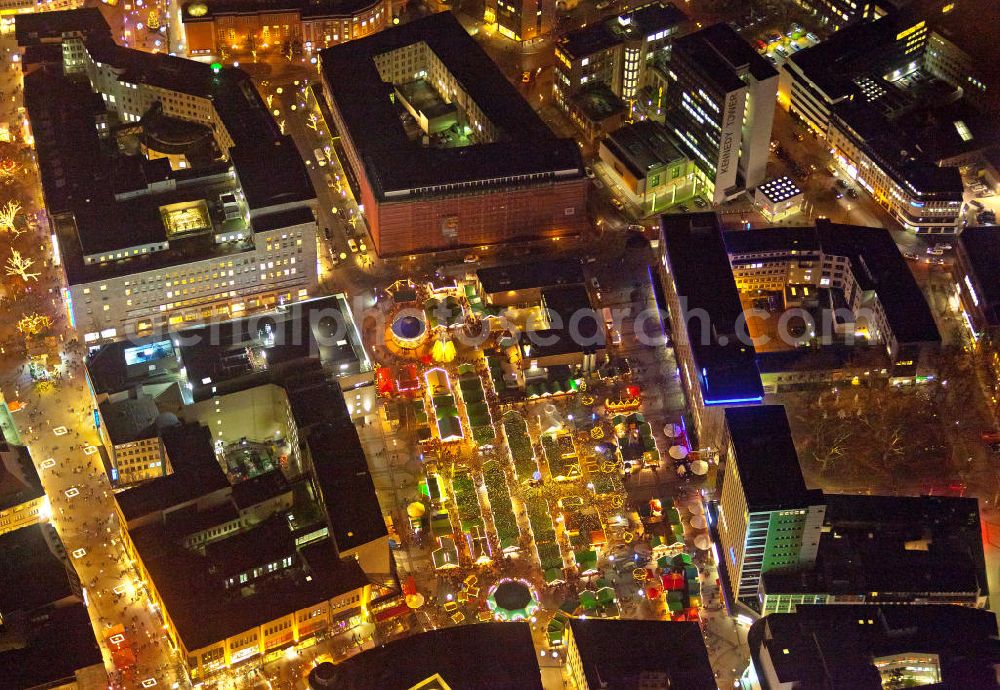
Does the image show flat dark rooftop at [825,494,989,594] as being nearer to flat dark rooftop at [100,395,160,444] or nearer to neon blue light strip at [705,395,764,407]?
neon blue light strip at [705,395,764,407]

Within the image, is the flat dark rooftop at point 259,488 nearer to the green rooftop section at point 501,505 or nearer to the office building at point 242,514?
the office building at point 242,514

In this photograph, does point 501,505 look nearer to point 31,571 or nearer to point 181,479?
point 181,479

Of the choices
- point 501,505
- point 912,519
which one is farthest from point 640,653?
point 912,519

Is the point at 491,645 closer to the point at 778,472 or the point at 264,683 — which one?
the point at 264,683

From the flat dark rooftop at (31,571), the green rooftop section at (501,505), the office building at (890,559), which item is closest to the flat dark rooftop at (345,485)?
the green rooftop section at (501,505)

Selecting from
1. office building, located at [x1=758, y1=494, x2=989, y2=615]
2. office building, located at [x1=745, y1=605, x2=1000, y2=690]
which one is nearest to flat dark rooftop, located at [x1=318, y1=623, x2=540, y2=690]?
office building, located at [x1=745, y1=605, x2=1000, y2=690]
